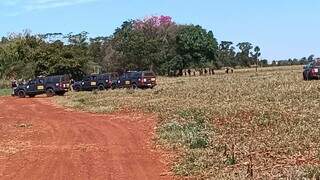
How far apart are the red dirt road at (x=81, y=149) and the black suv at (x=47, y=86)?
70.4 feet

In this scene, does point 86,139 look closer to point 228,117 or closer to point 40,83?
point 228,117

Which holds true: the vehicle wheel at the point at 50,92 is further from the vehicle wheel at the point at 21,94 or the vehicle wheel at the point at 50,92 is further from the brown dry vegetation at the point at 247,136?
the brown dry vegetation at the point at 247,136

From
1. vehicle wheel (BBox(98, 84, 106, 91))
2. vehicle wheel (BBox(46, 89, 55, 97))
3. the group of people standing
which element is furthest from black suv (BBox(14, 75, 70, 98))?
the group of people standing

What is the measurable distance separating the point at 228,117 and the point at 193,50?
68.0m

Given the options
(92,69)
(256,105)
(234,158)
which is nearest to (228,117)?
(256,105)

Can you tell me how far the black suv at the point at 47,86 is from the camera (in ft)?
161

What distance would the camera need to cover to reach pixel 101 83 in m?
52.1

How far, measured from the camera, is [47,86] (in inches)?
1945

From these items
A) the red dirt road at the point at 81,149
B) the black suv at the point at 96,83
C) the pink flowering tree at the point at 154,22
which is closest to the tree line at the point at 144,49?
the pink flowering tree at the point at 154,22

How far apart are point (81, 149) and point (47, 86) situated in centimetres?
3336

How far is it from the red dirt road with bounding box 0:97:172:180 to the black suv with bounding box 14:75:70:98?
2145 centimetres

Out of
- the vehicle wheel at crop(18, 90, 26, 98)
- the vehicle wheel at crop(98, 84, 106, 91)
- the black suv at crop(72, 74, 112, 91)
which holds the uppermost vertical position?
the black suv at crop(72, 74, 112, 91)

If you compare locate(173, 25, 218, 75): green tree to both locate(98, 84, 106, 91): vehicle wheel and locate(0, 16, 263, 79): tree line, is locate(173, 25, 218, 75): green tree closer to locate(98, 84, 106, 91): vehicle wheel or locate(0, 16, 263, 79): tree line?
locate(0, 16, 263, 79): tree line

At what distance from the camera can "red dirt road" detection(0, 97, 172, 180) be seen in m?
13.1
